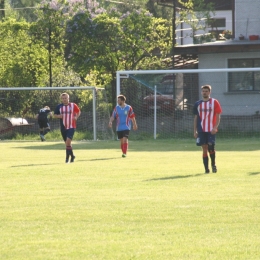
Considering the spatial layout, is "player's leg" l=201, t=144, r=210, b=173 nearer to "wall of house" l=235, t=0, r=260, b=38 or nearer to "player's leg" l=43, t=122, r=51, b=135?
"player's leg" l=43, t=122, r=51, b=135

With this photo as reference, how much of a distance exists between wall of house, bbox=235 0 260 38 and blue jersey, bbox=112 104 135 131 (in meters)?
14.6

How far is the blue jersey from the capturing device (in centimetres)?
2298

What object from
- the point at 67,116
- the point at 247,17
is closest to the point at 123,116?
the point at 67,116

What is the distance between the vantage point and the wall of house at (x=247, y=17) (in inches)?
1422

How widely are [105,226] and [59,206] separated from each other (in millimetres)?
1949

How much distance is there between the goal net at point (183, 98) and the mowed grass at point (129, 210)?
1101 cm

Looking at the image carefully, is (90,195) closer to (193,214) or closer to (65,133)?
(193,214)

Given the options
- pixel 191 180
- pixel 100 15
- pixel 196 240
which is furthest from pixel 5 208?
pixel 100 15

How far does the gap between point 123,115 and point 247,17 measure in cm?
1507

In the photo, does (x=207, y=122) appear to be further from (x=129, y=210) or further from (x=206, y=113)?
(x=129, y=210)

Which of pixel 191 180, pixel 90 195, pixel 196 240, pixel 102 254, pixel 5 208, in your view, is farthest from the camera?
pixel 191 180

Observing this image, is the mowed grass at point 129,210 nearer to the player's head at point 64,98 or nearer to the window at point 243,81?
the player's head at point 64,98

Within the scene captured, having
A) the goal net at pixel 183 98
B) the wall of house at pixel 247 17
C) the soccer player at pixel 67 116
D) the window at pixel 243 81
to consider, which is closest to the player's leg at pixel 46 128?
the goal net at pixel 183 98

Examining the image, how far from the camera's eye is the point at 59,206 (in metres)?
11.3
